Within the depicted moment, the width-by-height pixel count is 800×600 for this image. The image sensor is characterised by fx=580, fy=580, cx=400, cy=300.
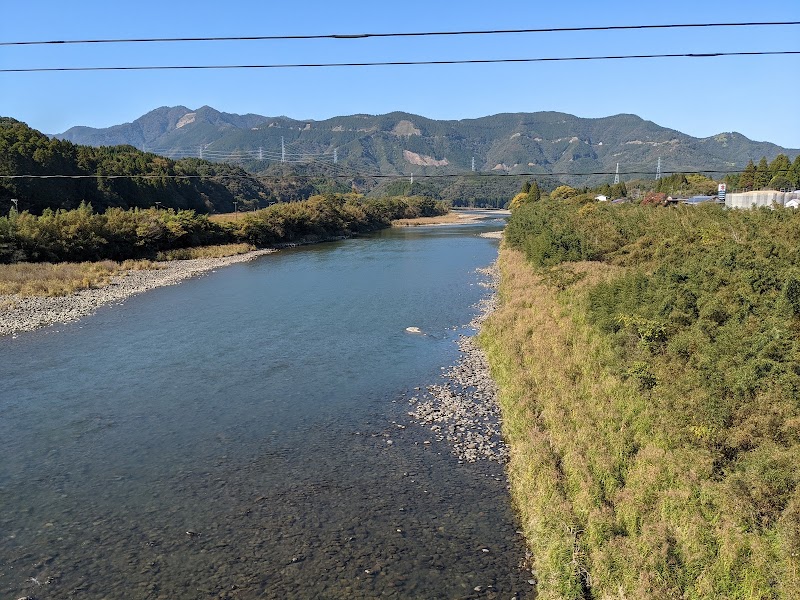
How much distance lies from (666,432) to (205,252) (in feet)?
156

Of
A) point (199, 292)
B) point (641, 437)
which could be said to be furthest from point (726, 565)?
point (199, 292)

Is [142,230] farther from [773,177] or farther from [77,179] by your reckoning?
[773,177]

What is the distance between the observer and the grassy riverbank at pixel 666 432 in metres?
6.93

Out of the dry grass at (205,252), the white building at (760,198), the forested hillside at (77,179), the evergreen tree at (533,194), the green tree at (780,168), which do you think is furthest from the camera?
the evergreen tree at (533,194)

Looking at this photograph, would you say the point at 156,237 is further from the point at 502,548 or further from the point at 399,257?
the point at 502,548

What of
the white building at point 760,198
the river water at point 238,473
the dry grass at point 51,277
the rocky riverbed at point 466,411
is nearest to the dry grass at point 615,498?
the rocky riverbed at point 466,411

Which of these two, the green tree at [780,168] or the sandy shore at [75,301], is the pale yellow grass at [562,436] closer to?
the sandy shore at [75,301]

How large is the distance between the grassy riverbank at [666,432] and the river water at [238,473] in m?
1.06

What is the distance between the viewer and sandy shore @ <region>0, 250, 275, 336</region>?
23.8 metres

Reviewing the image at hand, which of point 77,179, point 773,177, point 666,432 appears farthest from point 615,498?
point 77,179

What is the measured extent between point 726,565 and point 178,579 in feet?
22.6

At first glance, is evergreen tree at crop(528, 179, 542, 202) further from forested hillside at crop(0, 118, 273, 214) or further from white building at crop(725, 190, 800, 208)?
white building at crop(725, 190, 800, 208)

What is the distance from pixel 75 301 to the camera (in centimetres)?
2819

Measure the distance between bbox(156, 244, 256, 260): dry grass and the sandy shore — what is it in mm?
5907
